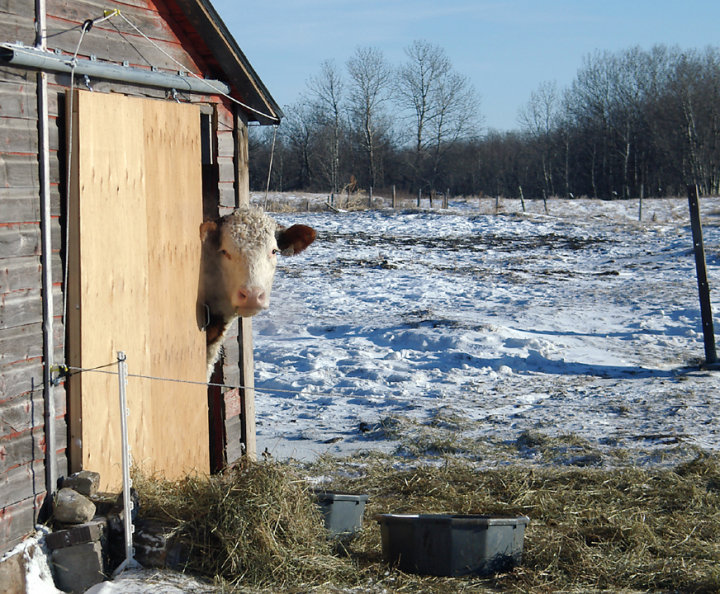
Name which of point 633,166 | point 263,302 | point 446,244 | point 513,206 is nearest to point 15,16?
point 263,302

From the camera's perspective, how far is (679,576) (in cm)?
408

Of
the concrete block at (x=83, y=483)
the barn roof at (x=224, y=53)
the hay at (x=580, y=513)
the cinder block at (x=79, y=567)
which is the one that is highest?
the barn roof at (x=224, y=53)

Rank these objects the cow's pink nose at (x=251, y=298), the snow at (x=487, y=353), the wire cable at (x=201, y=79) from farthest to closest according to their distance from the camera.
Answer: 1. the snow at (x=487, y=353)
2. the cow's pink nose at (x=251, y=298)
3. the wire cable at (x=201, y=79)

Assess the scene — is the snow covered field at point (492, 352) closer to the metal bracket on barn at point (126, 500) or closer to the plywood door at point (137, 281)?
the plywood door at point (137, 281)

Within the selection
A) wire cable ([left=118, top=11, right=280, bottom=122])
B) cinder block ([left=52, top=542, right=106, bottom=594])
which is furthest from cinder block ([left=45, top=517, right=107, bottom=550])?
wire cable ([left=118, top=11, right=280, bottom=122])

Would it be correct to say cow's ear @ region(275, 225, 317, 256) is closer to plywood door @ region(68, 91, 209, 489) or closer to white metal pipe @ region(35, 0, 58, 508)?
plywood door @ region(68, 91, 209, 489)

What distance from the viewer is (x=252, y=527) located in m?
4.00

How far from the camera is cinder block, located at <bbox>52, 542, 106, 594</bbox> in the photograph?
12.5 ft

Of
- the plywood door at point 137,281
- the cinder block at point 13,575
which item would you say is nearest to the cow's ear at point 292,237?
the plywood door at point 137,281

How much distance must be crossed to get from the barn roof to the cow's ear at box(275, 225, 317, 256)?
3.42 feet

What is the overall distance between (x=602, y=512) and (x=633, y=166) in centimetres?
5854

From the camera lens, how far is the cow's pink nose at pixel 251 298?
4738mm

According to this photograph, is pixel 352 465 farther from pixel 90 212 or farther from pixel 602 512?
pixel 90 212

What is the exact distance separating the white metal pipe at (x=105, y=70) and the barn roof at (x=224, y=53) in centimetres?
14
